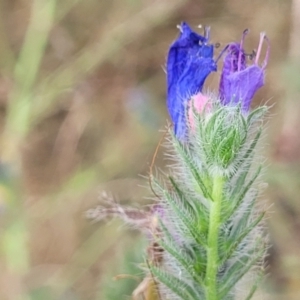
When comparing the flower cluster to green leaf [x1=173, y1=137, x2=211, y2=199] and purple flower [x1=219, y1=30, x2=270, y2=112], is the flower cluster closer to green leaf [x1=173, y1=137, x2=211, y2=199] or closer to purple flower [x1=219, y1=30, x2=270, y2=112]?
purple flower [x1=219, y1=30, x2=270, y2=112]

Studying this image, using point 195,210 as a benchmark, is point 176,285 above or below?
below

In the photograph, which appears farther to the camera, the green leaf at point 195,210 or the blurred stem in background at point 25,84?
the blurred stem in background at point 25,84

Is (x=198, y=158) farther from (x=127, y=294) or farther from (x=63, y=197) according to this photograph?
(x=63, y=197)

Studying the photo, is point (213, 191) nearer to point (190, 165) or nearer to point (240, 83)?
point (190, 165)

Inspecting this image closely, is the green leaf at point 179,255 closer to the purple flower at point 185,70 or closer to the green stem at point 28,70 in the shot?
the purple flower at point 185,70

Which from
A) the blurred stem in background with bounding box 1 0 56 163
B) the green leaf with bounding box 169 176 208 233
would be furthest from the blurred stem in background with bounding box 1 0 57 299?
the green leaf with bounding box 169 176 208 233

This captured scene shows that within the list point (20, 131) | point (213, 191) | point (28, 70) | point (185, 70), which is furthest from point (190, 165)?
point (28, 70)

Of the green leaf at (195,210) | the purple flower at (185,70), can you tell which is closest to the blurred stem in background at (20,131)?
the purple flower at (185,70)

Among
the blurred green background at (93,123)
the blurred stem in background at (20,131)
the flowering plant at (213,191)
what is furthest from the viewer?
the blurred green background at (93,123)
